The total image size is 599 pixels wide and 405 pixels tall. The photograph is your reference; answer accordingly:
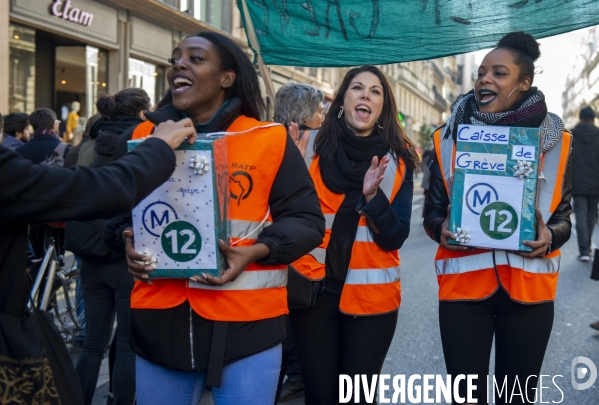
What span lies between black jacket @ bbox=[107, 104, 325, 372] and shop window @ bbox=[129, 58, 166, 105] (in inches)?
577

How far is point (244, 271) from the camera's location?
92.3 inches

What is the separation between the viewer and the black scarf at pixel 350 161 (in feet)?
10.8

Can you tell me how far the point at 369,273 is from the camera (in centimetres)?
323

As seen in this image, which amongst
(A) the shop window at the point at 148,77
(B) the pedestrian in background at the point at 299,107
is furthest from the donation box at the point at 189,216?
(A) the shop window at the point at 148,77

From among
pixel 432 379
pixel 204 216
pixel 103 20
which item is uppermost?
pixel 103 20

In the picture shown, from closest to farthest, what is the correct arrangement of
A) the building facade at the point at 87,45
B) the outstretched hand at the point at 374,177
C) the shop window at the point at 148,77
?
the outstretched hand at the point at 374,177 < the building facade at the point at 87,45 < the shop window at the point at 148,77

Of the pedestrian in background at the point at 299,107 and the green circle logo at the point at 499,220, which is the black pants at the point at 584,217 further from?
the green circle logo at the point at 499,220

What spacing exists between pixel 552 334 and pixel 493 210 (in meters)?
3.73

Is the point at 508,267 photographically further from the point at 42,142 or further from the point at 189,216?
the point at 42,142

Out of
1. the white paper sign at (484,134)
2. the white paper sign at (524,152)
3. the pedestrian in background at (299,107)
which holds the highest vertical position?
the pedestrian in background at (299,107)

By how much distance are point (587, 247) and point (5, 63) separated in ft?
32.0

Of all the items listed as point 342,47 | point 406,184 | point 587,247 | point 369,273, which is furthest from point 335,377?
point 587,247

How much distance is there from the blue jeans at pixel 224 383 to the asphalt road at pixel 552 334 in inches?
92.7

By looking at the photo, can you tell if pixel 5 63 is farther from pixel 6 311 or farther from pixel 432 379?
pixel 6 311
